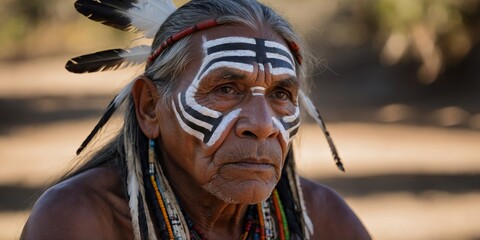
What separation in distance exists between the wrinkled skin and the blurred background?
15.2ft

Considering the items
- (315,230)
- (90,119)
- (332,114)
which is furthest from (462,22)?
(315,230)

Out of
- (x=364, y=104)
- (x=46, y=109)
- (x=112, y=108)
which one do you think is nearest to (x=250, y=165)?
(x=112, y=108)

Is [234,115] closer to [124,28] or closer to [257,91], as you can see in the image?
[257,91]

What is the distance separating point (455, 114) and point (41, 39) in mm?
6675

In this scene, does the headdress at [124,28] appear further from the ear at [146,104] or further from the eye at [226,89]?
the eye at [226,89]

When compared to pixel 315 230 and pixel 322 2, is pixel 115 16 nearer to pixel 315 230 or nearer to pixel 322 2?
pixel 315 230

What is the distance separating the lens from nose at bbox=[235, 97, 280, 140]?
3.47 meters

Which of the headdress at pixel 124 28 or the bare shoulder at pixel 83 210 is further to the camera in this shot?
the headdress at pixel 124 28

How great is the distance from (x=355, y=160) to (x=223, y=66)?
6.94 metres

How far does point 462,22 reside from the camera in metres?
12.4

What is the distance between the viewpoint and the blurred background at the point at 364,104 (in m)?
9.27

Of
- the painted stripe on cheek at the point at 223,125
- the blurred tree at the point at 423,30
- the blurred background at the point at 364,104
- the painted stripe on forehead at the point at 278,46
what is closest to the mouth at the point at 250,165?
the painted stripe on cheek at the point at 223,125

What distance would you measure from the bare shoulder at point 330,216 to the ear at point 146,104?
2.54ft

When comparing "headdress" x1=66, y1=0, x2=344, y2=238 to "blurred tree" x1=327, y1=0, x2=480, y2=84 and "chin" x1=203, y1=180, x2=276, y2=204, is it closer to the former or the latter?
"chin" x1=203, y1=180, x2=276, y2=204
